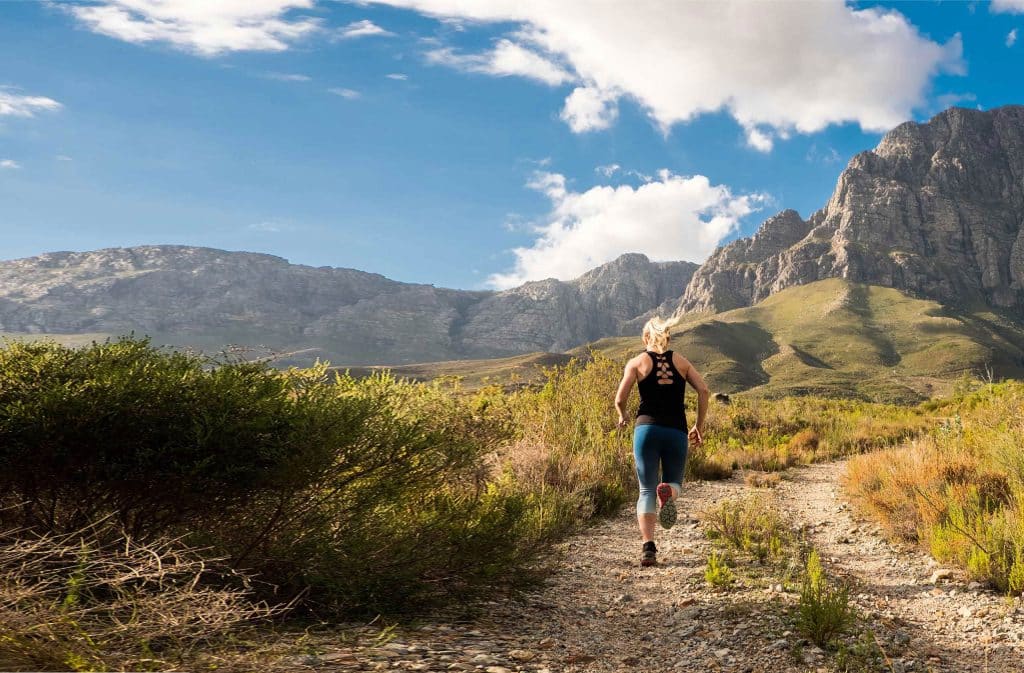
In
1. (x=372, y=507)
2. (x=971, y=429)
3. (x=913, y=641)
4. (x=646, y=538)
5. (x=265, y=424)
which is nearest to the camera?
(x=265, y=424)

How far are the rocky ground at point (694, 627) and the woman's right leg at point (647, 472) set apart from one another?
44cm

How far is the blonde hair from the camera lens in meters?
6.45

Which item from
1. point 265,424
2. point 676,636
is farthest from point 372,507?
point 676,636

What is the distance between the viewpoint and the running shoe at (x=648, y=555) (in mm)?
6113

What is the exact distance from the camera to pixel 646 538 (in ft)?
20.4

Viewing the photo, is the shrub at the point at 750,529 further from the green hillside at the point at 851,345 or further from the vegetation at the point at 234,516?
the green hillside at the point at 851,345

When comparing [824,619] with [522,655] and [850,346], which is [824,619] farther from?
[850,346]

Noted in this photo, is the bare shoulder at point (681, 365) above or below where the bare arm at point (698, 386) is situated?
above

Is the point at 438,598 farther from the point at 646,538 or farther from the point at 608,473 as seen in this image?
the point at 608,473

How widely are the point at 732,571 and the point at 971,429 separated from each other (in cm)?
658

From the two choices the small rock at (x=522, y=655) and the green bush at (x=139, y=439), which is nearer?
the green bush at (x=139, y=439)

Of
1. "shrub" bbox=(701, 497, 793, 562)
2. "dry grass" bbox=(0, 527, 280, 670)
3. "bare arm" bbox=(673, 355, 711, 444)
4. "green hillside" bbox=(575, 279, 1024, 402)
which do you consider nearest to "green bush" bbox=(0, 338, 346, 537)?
"dry grass" bbox=(0, 527, 280, 670)

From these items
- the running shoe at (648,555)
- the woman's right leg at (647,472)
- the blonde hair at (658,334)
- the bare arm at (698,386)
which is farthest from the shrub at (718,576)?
the blonde hair at (658,334)

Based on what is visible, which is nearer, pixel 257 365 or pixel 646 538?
pixel 257 365
